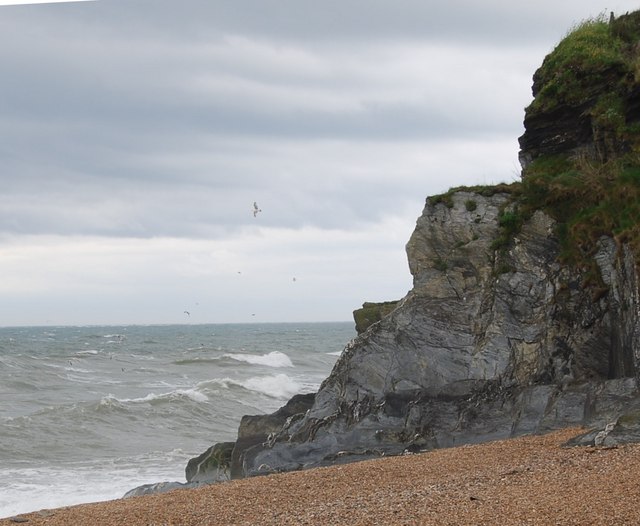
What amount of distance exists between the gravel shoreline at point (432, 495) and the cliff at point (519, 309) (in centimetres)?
152

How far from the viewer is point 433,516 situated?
9.21 meters

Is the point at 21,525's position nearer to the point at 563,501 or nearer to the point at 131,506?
the point at 131,506

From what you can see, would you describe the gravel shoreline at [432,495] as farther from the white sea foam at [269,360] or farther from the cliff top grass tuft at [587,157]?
the white sea foam at [269,360]

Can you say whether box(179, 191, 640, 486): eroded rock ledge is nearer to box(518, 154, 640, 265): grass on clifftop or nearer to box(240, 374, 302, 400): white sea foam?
box(518, 154, 640, 265): grass on clifftop

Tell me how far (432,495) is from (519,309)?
6.82 metres

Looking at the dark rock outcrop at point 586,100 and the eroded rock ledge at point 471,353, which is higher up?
the dark rock outcrop at point 586,100

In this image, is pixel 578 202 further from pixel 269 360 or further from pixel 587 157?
pixel 269 360

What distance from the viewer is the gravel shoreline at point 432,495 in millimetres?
8977

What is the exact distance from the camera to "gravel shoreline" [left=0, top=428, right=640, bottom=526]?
8.98 metres

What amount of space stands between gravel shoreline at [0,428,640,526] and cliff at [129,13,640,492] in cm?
152

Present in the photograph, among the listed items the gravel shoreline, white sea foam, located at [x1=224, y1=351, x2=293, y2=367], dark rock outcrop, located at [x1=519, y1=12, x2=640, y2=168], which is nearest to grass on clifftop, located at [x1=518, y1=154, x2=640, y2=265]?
dark rock outcrop, located at [x1=519, y1=12, x2=640, y2=168]

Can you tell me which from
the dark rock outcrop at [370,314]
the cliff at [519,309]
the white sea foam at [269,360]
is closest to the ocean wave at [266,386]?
the dark rock outcrop at [370,314]

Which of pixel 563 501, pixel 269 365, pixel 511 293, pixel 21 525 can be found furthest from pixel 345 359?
pixel 269 365

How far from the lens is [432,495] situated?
10.5 m
